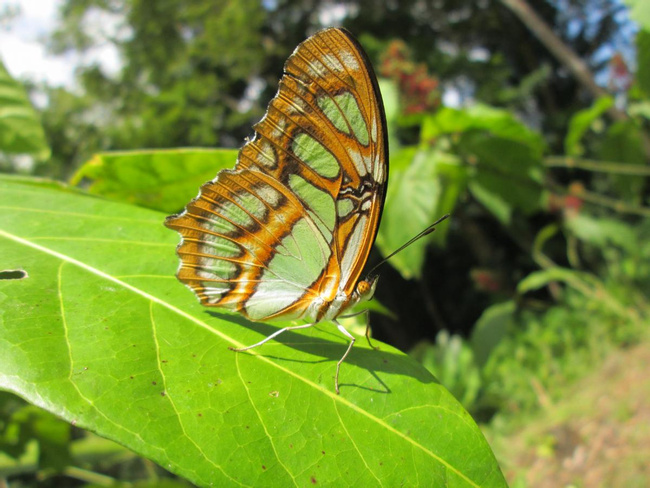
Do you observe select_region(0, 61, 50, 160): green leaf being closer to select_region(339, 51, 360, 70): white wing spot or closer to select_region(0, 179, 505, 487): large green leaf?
select_region(0, 179, 505, 487): large green leaf

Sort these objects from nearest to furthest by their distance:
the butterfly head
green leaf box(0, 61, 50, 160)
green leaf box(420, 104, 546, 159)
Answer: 1. the butterfly head
2. green leaf box(0, 61, 50, 160)
3. green leaf box(420, 104, 546, 159)

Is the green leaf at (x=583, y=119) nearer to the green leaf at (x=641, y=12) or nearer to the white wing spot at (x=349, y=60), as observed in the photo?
the green leaf at (x=641, y=12)

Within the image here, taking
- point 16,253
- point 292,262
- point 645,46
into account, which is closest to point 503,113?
point 645,46

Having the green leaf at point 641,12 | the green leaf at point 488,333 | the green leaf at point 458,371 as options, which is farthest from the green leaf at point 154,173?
the green leaf at point 458,371

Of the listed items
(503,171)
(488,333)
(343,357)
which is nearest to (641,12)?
(503,171)

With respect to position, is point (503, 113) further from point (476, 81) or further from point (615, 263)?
point (476, 81)

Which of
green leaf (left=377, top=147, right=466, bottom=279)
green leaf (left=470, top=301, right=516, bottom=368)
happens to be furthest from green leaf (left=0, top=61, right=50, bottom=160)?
green leaf (left=470, top=301, right=516, bottom=368)
